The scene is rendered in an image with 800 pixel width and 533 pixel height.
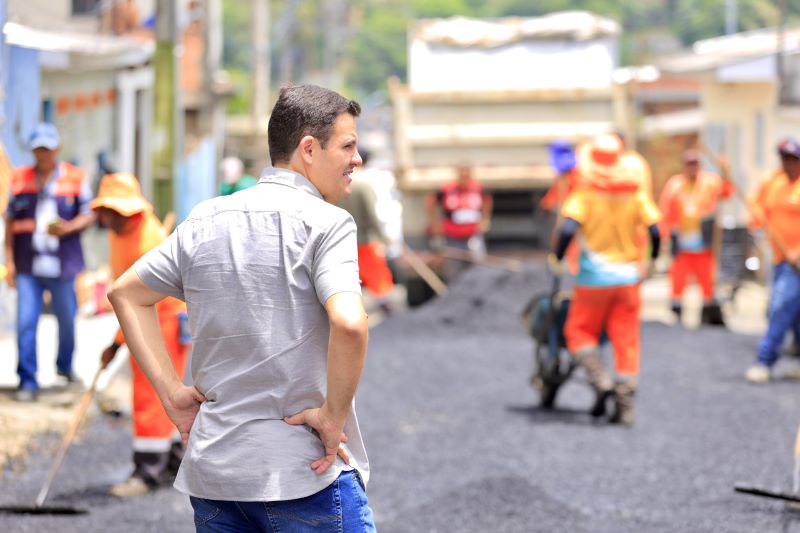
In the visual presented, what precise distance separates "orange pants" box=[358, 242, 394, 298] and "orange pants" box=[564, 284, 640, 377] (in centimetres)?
623

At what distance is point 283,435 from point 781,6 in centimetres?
1416

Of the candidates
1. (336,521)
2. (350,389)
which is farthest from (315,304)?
(336,521)

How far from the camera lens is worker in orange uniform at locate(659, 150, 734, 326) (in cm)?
1573

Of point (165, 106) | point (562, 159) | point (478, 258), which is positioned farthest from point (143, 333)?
point (478, 258)

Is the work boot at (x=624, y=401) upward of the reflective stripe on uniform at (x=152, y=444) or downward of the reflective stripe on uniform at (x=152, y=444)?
downward

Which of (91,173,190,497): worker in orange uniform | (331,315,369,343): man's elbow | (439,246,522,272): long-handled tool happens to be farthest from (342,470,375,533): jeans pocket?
(439,246,522,272): long-handled tool

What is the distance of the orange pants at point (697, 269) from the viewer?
52.0 feet

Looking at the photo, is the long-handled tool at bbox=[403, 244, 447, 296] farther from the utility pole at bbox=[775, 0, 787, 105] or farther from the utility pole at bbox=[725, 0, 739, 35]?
the utility pole at bbox=[725, 0, 739, 35]

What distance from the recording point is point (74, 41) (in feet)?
44.6

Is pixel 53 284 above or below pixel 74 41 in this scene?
below

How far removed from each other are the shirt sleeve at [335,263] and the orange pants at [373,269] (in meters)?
12.3

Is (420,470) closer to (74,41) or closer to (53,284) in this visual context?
(53,284)

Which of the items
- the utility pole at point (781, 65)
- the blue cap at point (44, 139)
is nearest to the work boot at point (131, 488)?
the blue cap at point (44, 139)

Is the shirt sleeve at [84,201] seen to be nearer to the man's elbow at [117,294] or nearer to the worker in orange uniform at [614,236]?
the worker in orange uniform at [614,236]
